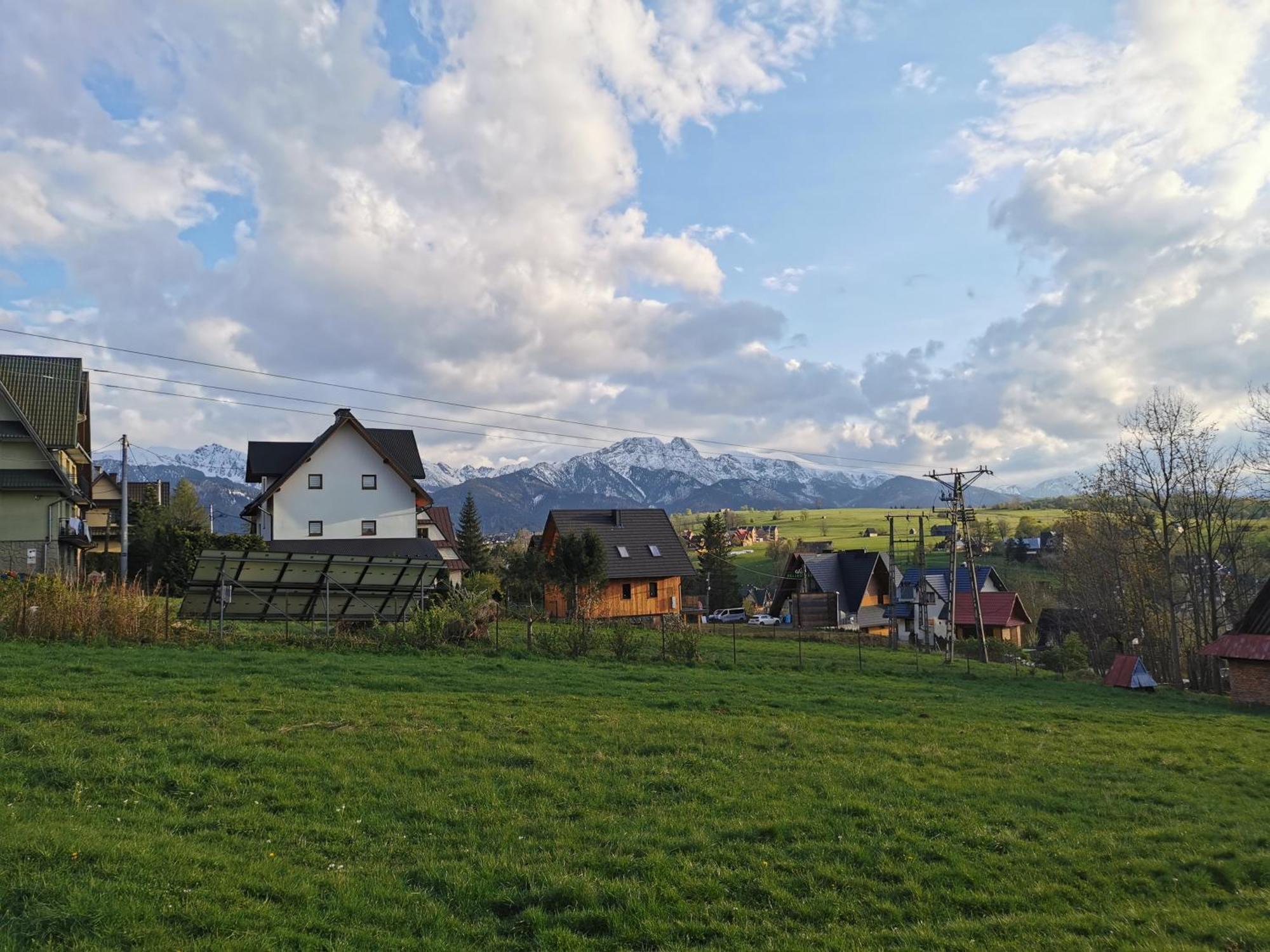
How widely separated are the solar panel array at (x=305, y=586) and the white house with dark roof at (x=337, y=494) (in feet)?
57.1

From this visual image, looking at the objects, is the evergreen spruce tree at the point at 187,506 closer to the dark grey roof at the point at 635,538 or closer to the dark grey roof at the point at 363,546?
the dark grey roof at the point at 363,546

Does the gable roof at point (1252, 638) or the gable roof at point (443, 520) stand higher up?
the gable roof at point (443, 520)

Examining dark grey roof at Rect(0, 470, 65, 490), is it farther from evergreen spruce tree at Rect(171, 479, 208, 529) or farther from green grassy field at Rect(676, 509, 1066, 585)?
green grassy field at Rect(676, 509, 1066, 585)

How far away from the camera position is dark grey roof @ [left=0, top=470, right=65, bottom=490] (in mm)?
36875

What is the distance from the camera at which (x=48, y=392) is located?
4084 cm

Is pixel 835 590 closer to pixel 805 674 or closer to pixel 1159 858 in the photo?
pixel 805 674

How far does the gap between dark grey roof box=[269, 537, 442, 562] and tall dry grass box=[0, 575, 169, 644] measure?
2300 centimetres

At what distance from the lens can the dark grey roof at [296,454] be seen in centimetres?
4766

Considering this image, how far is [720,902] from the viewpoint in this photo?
21.4ft

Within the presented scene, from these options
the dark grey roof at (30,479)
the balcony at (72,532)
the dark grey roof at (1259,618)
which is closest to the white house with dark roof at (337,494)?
the balcony at (72,532)

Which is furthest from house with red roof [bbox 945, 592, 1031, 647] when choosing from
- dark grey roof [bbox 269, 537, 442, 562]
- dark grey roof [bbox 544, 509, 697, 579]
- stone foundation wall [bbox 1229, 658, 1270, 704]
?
dark grey roof [bbox 269, 537, 442, 562]

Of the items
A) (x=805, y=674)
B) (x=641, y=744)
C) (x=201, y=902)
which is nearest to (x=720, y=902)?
(x=201, y=902)

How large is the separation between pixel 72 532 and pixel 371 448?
605 inches

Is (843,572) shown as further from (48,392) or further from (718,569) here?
(48,392)
